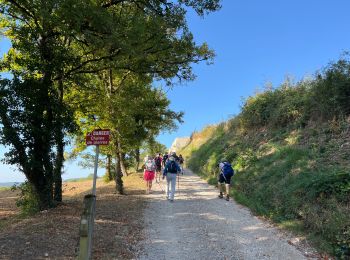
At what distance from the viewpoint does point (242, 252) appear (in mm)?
9320

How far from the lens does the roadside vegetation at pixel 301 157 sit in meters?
10.4

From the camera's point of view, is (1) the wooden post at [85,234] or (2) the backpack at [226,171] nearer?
(1) the wooden post at [85,234]

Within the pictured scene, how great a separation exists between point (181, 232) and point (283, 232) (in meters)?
2.85

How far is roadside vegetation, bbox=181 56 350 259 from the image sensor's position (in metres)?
10.4

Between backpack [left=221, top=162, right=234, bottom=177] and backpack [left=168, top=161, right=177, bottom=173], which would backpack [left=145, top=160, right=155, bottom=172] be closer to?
backpack [left=168, top=161, right=177, bottom=173]

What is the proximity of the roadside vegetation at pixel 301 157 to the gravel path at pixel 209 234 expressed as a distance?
0.76 m

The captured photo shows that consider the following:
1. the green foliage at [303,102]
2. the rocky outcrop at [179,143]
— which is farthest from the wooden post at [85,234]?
the rocky outcrop at [179,143]

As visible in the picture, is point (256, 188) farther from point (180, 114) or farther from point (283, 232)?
point (180, 114)

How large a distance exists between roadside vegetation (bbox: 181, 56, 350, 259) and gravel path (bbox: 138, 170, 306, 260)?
2.48 feet

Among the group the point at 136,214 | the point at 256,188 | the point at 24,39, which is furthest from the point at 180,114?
the point at 24,39

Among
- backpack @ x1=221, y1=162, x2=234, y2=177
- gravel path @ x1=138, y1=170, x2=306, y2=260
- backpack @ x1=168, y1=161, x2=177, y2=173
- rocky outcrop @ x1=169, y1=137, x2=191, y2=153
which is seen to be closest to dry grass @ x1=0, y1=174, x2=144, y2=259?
gravel path @ x1=138, y1=170, x2=306, y2=260

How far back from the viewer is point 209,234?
1089 cm

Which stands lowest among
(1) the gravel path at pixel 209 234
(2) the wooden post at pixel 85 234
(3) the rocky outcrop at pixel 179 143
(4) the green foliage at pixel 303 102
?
(1) the gravel path at pixel 209 234

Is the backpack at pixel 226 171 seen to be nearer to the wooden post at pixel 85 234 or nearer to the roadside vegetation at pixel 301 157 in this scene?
the roadside vegetation at pixel 301 157
